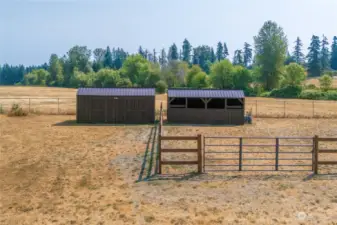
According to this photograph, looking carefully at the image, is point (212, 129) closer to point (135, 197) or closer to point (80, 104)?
point (80, 104)

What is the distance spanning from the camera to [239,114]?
23.1 meters

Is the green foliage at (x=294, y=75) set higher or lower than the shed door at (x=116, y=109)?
higher

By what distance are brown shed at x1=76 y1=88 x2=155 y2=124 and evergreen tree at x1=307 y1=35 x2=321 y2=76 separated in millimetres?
85038

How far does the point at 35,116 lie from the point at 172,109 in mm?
10834

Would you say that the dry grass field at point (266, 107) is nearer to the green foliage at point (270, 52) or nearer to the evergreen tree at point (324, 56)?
the green foliage at point (270, 52)

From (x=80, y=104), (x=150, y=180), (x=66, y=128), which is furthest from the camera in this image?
(x=80, y=104)

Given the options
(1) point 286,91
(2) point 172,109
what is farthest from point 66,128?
(1) point 286,91

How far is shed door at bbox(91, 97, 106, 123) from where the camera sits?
23188 mm

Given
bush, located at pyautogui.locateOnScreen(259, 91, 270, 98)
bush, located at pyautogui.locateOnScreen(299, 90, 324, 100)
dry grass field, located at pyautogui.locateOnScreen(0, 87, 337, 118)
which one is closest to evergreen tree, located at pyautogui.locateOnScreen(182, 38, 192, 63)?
bush, located at pyautogui.locateOnScreen(259, 91, 270, 98)

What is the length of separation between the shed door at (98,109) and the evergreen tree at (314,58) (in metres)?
86.7

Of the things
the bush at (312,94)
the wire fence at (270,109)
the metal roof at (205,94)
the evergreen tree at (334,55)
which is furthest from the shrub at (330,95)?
the evergreen tree at (334,55)

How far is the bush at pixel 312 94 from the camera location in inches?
1929

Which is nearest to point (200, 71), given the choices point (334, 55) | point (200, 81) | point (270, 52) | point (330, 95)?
point (200, 81)

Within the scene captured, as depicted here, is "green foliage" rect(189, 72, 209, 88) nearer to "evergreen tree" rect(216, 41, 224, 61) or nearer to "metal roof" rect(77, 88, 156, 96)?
"metal roof" rect(77, 88, 156, 96)
